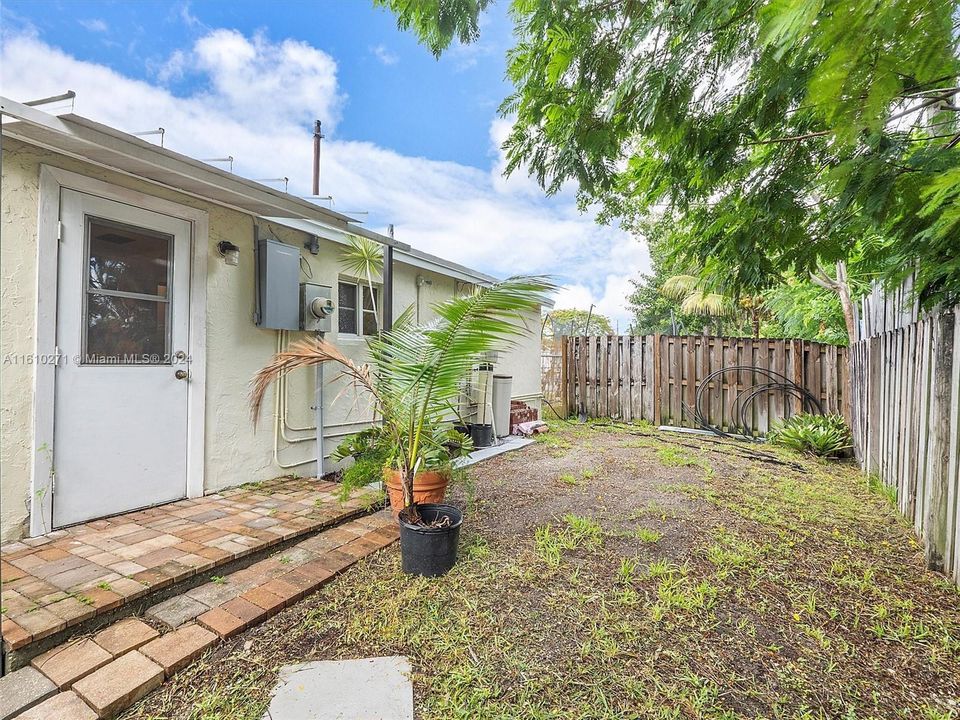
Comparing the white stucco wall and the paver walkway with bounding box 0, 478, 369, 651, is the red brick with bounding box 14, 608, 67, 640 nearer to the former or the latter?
the paver walkway with bounding box 0, 478, 369, 651

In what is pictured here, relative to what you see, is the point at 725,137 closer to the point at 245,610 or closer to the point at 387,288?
the point at 387,288

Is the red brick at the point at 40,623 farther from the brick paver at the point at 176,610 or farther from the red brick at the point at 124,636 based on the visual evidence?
the brick paver at the point at 176,610

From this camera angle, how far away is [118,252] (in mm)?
3033

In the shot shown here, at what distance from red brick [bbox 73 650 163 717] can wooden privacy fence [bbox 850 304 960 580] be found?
11.9 feet

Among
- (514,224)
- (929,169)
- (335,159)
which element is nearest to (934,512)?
(929,169)

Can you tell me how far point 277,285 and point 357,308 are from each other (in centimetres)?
136

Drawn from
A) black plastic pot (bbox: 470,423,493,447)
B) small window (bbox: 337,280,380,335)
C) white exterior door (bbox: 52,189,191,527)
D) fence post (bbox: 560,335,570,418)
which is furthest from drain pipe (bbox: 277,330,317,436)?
fence post (bbox: 560,335,570,418)

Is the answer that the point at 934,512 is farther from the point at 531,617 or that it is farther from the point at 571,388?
the point at 571,388

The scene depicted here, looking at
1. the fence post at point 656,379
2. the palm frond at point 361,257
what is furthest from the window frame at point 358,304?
the fence post at point 656,379

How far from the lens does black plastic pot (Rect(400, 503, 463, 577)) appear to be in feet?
8.23

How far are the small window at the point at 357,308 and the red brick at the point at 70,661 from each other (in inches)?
135

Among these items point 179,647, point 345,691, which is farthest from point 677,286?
point 179,647

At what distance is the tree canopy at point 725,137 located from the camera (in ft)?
6.68

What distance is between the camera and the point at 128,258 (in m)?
3.08
